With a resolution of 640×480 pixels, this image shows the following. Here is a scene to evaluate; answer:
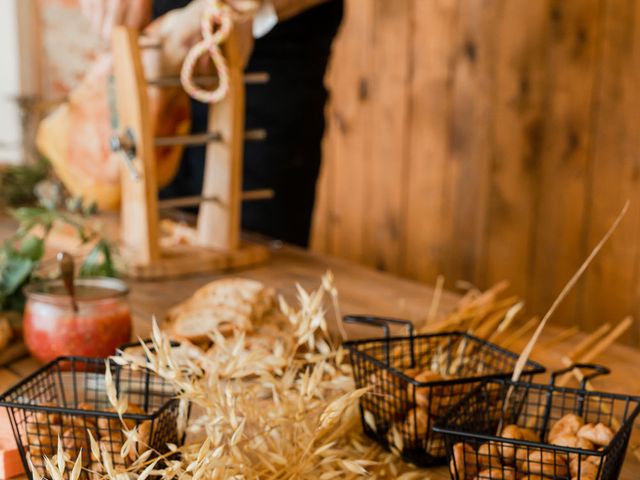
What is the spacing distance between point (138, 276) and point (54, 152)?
46cm

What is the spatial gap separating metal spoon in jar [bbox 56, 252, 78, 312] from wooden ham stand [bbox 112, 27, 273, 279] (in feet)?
1.80

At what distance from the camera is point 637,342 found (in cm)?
263

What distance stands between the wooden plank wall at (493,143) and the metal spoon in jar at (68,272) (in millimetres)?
1840

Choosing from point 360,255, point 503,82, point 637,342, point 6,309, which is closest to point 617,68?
point 503,82

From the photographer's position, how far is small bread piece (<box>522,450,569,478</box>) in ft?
2.51

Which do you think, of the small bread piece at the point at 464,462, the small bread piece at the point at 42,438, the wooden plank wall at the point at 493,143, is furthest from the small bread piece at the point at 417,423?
the wooden plank wall at the point at 493,143

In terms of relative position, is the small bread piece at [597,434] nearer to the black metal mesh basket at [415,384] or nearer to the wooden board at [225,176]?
the black metal mesh basket at [415,384]

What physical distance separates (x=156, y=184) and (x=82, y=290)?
0.56 m

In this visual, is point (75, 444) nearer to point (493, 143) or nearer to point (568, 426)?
point (568, 426)

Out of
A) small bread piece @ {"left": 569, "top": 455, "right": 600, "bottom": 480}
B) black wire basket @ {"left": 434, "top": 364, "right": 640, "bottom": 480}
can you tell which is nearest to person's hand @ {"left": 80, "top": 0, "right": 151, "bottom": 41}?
black wire basket @ {"left": 434, "top": 364, "right": 640, "bottom": 480}

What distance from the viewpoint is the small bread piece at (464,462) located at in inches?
31.1

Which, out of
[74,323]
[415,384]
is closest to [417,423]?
[415,384]

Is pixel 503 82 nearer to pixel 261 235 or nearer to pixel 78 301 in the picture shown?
pixel 261 235

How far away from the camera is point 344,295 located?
163 cm
